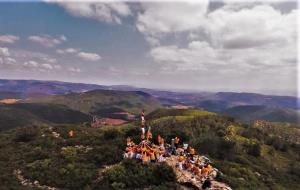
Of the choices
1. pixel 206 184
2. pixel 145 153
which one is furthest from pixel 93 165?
pixel 206 184

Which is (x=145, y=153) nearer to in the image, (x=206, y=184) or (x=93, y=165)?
(x=93, y=165)

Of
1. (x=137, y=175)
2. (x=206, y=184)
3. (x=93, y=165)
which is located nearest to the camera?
(x=137, y=175)

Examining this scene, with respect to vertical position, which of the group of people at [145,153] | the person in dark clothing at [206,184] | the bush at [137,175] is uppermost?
the group of people at [145,153]

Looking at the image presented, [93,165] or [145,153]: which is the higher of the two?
[145,153]

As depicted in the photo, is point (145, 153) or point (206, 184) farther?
point (145, 153)

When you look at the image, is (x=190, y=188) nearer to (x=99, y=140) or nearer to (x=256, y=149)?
(x=99, y=140)

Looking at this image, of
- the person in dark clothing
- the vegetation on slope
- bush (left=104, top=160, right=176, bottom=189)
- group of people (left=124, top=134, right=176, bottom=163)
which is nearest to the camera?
bush (left=104, top=160, right=176, bottom=189)

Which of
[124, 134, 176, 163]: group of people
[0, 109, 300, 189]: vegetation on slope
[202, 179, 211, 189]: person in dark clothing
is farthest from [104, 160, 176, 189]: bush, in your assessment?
[202, 179, 211, 189]: person in dark clothing

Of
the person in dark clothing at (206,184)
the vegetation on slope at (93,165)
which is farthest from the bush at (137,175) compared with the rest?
the person in dark clothing at (206,184)

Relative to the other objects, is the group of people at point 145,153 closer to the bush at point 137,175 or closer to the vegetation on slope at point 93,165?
the bush at point 137,175

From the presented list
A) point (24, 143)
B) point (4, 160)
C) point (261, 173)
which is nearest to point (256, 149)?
point (261, 173)

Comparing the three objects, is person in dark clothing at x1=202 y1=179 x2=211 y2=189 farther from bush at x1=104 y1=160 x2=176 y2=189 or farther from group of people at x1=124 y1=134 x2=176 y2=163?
group of people at x1=124 y1=134 x2=176 y2=163
